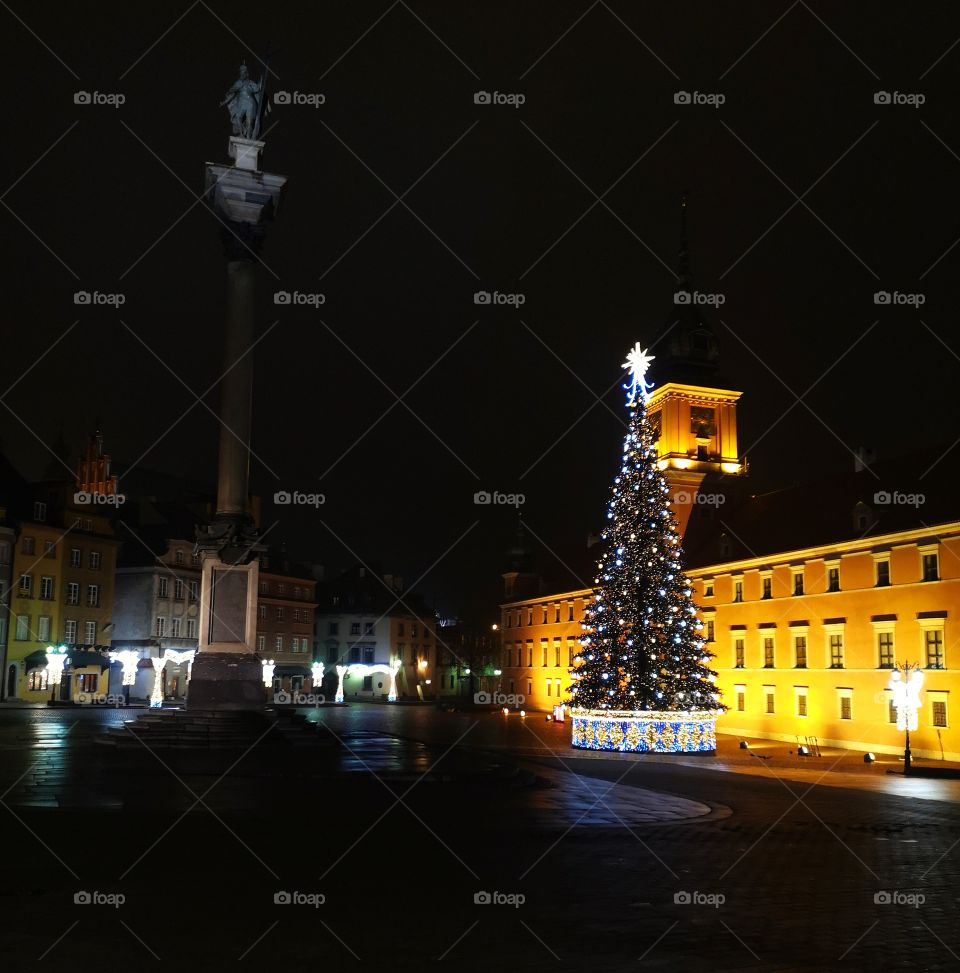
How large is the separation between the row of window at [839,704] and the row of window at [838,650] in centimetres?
111

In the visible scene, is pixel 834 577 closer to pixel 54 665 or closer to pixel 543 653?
pixel 543 653

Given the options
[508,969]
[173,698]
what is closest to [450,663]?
[173,698]

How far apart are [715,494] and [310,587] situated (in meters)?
48.1

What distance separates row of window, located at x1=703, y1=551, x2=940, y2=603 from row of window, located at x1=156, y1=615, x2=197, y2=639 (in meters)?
40.3

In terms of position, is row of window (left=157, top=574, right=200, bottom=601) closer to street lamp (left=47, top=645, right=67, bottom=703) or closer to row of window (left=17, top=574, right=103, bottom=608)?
row of window (left=17, top=574, right=103, bottom=608)

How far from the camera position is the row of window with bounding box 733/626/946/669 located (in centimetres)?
3969

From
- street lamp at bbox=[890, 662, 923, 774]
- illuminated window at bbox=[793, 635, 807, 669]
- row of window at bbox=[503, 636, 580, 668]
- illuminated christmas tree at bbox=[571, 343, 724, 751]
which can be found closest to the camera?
street lamp at bbox=[890, 662, 923, 774]

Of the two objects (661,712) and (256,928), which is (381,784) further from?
(661,712)

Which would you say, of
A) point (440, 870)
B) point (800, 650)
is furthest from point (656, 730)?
point (440, 870)

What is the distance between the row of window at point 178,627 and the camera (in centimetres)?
7575

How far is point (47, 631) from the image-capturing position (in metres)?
64.3

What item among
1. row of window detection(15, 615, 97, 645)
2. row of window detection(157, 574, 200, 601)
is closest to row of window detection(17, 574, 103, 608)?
row of window detection(15, 615, 97, 645)

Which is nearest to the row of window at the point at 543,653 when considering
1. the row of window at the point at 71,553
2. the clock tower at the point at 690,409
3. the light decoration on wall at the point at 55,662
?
the clock tower at the point at 690,409

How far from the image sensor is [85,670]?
6588cm
